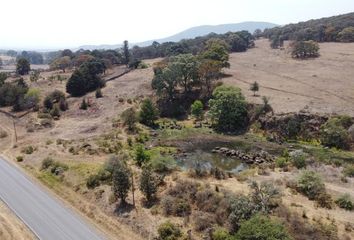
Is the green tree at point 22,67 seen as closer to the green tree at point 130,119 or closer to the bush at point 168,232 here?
the green tree at point 130,119

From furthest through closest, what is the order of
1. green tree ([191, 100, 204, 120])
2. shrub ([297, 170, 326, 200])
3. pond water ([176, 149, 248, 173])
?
green tree ([191, 100, 204, 120])
pond water ([176, 149, 248, 173])
shrub ([297, 170, 326, 200])

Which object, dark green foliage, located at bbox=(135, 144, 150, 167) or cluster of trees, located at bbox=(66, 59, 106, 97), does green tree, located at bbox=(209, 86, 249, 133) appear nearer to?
dark green foliage, located at bbox=(135, 144, 150, 167)

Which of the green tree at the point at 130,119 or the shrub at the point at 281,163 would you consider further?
the green tree at the point at 130,119

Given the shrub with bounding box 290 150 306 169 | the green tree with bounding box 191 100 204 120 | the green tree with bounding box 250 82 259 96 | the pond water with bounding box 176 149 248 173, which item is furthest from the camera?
the green tree with bounding box 250 82 259 96

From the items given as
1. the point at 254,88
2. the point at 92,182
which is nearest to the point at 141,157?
the point at 92,182

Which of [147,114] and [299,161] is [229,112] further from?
[299,161]

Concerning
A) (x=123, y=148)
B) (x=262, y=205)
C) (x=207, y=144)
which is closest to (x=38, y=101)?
(x=123, y=148)

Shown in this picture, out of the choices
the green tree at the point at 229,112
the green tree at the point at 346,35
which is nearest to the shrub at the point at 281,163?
the green tree at the point at 229,112

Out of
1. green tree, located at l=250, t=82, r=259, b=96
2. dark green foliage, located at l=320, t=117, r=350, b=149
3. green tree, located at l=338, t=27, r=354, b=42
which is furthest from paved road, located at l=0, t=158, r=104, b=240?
green tree, located at l=338, t=27, r=354, b=42
